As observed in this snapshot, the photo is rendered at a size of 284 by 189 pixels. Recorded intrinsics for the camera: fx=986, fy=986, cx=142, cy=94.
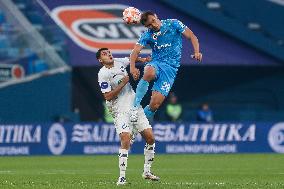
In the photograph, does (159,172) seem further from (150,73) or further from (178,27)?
(178,27)

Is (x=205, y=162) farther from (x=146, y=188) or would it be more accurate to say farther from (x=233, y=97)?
(x=233, y=97)

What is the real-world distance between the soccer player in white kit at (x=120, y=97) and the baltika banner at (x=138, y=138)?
1479 centimetres

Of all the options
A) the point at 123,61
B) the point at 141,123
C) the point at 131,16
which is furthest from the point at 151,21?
the point at 141,123

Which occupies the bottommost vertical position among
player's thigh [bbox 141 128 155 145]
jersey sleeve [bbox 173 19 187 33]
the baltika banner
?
player's thigh [bbox 141 128 155 145]

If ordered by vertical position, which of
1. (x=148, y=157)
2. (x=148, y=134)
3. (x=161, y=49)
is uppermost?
(x=161, y=49)

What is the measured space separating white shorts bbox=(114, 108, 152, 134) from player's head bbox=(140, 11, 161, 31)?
1.36 meters

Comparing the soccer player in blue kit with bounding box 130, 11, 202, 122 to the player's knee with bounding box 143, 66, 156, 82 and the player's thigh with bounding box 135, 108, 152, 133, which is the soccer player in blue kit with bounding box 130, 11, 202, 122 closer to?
the player's knee with bounding box 143, 66, 156, 82

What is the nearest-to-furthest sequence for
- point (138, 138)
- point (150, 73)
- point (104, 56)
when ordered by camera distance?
point (104, 56)
point (150, 73)
point (138, 138)

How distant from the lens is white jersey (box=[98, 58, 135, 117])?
1523cm

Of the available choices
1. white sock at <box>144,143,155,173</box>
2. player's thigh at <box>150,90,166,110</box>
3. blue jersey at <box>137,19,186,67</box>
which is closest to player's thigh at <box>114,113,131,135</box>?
white sock at <box>144,143,155,173</box>

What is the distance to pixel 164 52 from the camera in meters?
16.0

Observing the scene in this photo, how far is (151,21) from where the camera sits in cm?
1573

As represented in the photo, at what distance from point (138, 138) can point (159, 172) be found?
1056 centimetres

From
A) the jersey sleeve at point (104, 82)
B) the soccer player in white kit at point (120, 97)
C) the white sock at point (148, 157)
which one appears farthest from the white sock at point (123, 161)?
the jersey sleeve at point (104, 82)
